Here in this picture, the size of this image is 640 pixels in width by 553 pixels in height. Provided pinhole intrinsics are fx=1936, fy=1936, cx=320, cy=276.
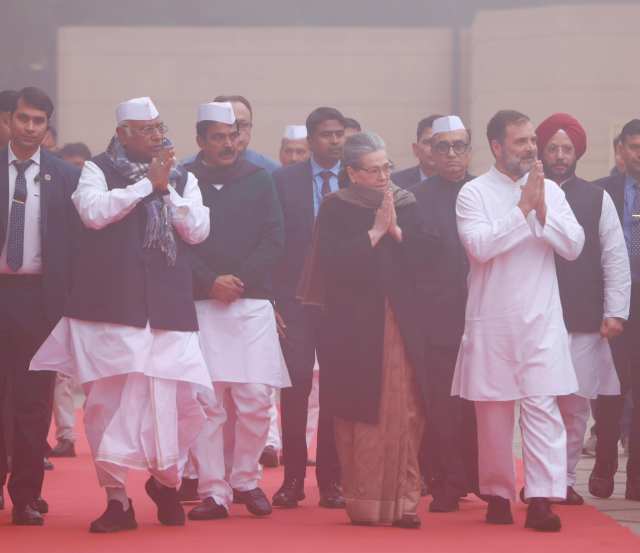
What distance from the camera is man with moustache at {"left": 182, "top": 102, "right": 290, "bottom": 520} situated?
30.4 ft

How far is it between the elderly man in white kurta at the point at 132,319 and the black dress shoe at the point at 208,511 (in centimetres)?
32

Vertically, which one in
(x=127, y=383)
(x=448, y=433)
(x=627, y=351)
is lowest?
(x=448, y=433)

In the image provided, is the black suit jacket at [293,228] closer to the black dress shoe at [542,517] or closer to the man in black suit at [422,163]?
the man in black suit at [422,163]

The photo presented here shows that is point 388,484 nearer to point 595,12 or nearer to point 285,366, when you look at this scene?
point 285,366

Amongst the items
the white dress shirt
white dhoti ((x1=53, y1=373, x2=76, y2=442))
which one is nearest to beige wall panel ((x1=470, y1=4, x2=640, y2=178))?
white dhoti ((x1=53, y1=373, x2=76, y2=442))

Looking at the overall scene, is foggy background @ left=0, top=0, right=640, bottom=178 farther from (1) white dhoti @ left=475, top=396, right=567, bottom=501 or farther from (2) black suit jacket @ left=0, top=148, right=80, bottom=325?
(1) white dhoti @ left=475, top=396, right=567, bottom=501

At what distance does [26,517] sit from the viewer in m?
8.77

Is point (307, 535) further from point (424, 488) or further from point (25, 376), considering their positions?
point (424, 488)

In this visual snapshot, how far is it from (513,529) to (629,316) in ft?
5.91

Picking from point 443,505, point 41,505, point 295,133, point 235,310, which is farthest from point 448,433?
point 295,133

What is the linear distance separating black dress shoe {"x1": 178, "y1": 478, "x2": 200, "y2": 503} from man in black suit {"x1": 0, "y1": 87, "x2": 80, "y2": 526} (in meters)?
1.09

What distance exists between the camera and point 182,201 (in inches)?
345

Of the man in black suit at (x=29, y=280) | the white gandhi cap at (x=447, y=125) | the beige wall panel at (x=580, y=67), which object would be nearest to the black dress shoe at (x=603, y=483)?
the white gandhi cap at (x=447, y=125)

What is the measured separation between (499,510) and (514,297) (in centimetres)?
100
